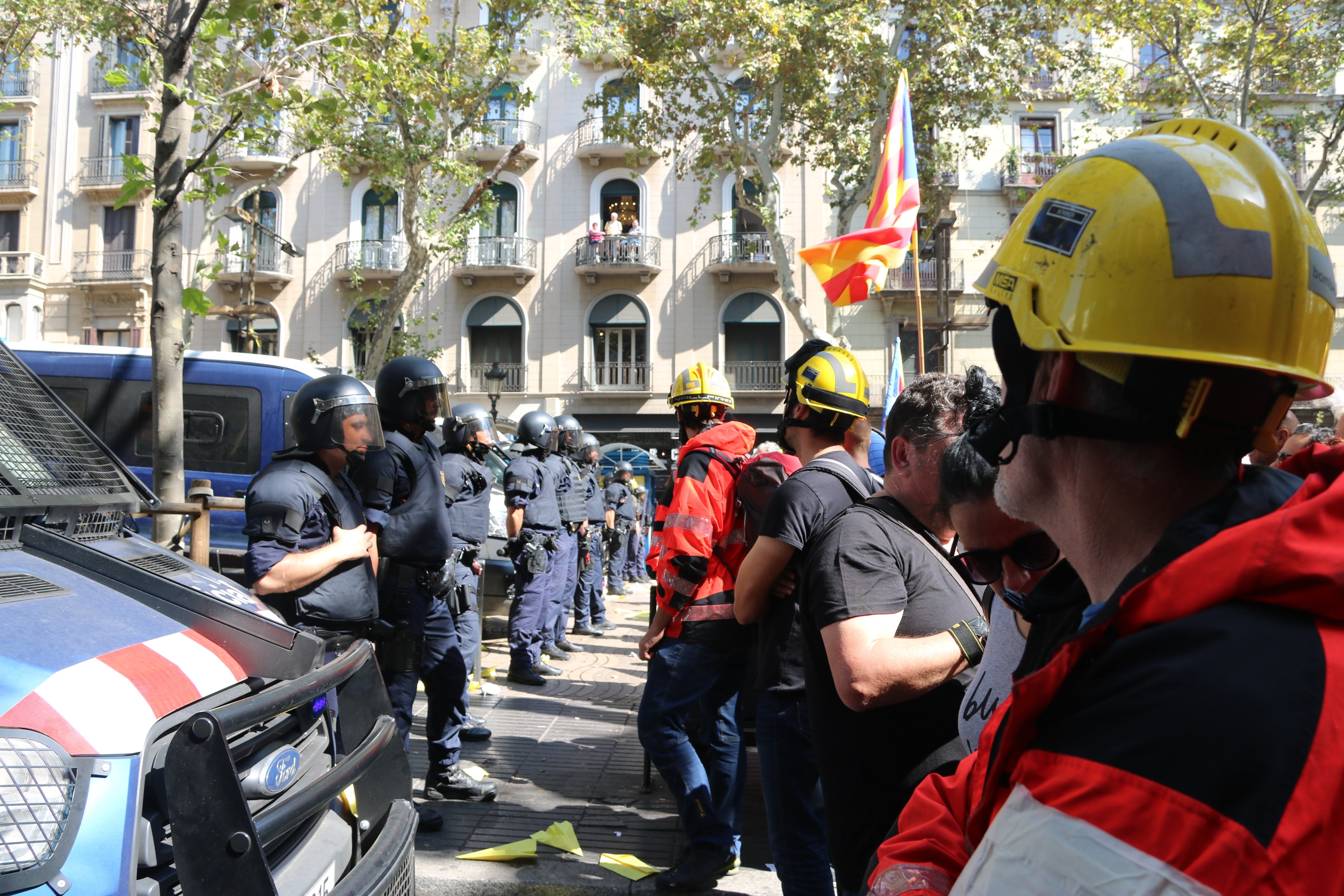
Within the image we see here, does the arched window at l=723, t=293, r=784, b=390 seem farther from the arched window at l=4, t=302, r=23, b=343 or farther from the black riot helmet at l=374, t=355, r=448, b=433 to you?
the black riot helmet at l=374, t=355, r=448, b=433

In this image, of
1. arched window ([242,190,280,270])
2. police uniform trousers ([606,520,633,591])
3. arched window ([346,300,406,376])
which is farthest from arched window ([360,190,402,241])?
police uniform trousers ([606,520,633,591])

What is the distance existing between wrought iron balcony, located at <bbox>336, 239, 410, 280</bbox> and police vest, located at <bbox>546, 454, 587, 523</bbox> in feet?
61.4

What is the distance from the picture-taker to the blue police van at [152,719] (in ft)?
5.85

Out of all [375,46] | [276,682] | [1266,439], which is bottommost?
[276,682]

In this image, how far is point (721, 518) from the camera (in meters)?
4.00

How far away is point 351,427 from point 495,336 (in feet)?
77.8

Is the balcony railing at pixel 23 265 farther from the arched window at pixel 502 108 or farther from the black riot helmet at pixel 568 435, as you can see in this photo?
the black riot helmet at pixel 568 435

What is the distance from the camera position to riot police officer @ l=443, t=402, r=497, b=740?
17.0ft

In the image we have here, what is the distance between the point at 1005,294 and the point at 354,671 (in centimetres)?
237

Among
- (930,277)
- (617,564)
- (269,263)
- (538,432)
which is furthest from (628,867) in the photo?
(269,263)

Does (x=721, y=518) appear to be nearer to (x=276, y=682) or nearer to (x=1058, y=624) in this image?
(x=276, y=682)

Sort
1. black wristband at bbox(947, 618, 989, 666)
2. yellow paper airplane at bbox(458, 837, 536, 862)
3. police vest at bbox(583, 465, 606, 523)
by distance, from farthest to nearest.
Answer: police vest at bbox(583, 465, 606, 523) → yellow paper airplane at bbox(458, 837, 536, 862) → black wristband at bbox(947, 618, 989, 666)

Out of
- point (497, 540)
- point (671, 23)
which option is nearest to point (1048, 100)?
point (671, 23)

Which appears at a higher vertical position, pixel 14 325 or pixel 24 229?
pixel 24 229
